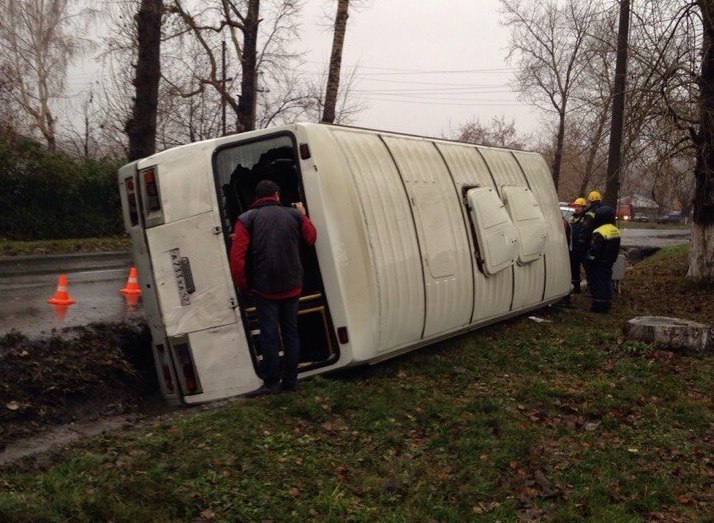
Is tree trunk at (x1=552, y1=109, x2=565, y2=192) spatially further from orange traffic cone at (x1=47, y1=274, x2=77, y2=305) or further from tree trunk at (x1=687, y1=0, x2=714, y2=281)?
orange traffic cone at (x1=47, y1=274, x2=77, y2=305)

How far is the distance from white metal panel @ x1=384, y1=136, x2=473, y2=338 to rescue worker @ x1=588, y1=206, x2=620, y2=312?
3.99 metres

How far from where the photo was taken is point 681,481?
16.4 feet

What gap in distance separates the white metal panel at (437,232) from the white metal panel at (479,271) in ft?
0.56

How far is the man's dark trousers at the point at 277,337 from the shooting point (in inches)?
232

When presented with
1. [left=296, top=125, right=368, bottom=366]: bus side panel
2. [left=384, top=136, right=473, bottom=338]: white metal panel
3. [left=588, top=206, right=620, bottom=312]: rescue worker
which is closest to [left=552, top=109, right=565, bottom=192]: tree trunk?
[left=588, top=206, right=620, bottom=312]: rescue worker

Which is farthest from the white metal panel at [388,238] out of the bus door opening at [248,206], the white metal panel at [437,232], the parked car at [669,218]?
the parked car at [669,218]

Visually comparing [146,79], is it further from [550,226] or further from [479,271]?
[479,271]

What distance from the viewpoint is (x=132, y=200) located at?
6703 mm

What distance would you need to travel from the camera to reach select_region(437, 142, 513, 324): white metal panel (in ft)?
26.3

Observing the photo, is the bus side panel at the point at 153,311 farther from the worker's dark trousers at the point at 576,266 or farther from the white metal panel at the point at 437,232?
the worker's dark trousers at the point at 576,266

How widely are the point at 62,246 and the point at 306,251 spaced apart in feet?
46.0

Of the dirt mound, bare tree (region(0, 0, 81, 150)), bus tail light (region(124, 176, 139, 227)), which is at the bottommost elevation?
the dirt mound

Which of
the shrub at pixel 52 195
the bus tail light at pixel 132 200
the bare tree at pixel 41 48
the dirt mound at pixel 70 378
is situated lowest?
the dirt mound at pixel 70 378

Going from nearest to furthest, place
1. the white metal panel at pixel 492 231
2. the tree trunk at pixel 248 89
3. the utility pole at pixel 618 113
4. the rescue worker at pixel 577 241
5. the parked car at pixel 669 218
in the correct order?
the white metal panel at pixel 492 231
the rescue worker at pixel 577 241
the utility pole at pixel 618 113
the tree trunk at pixel 248 89
the parked car at pixel 669 218
